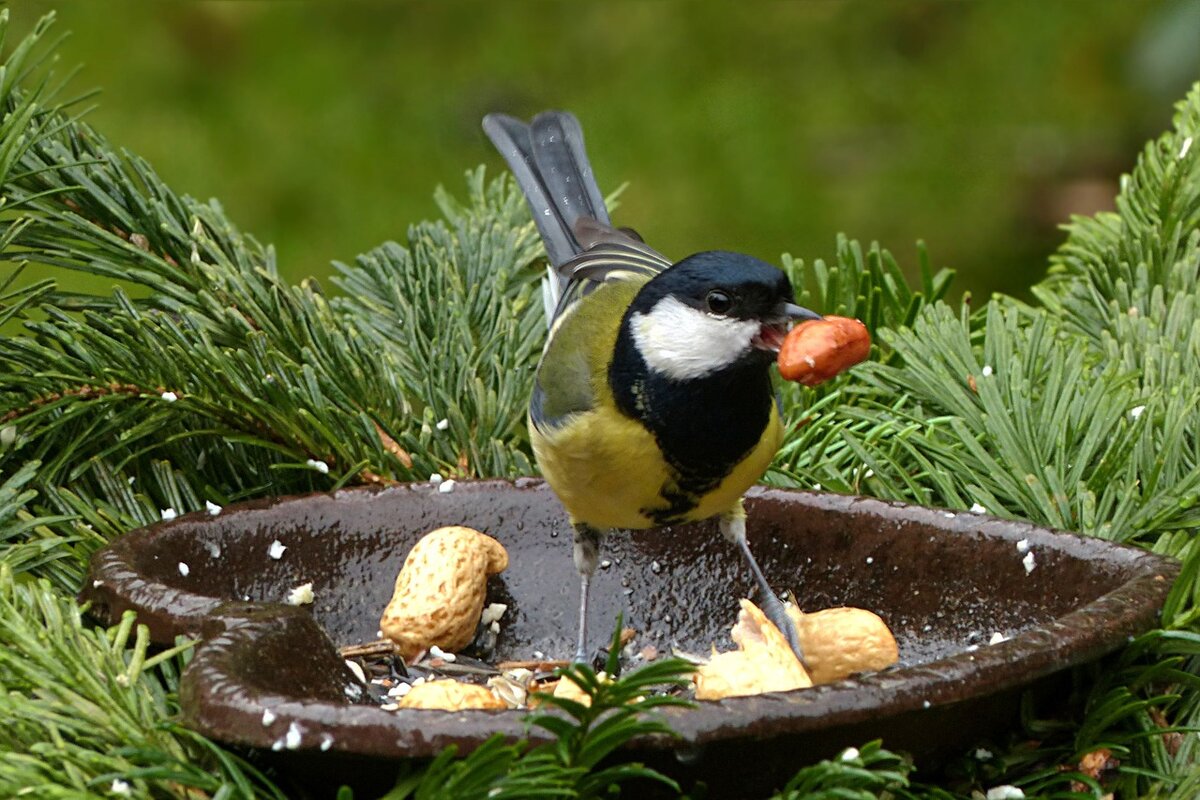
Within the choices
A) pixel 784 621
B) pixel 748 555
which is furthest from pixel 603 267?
pixel 784 621

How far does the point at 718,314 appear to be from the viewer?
5.58ft

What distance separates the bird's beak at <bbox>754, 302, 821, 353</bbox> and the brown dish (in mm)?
170

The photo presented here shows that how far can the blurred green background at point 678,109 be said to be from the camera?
14.0 feet

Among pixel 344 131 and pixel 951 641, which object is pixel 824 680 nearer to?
pixel 951 641

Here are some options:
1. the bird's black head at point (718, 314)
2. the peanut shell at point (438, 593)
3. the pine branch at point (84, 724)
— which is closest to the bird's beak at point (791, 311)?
the bird's black head at point (718, 314)

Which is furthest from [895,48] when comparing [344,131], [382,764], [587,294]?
[382,764]

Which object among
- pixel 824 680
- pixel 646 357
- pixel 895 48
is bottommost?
pixel 824 680

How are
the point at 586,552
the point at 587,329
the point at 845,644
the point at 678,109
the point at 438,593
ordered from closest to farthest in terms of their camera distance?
1. the point at 845,644
2. the point at 438,593
3. the point at 586,552
4. the point at 587,329
5. the point at 678,109

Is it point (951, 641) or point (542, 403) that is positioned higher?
point (542, 403)

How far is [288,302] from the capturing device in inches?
74.7

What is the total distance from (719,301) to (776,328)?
0.06 metres

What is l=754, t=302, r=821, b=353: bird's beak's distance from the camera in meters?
1.68

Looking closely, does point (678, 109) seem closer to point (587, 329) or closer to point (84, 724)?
point (587, 329)

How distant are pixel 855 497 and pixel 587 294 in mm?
527
